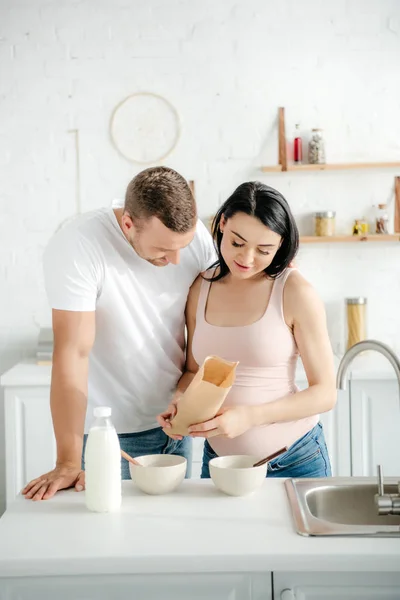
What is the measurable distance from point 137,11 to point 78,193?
2.90 feet

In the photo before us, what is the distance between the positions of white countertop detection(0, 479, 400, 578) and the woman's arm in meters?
0.24

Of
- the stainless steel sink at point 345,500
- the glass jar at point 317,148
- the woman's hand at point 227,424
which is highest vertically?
the glass jar at point 317,148

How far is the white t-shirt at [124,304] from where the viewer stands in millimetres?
1907

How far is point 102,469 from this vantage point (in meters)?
1.51

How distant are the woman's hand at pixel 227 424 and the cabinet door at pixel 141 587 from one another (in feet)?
1.12

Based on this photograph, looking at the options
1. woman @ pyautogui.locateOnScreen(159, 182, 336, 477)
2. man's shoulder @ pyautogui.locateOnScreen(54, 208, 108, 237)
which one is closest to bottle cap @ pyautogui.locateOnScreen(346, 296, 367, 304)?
woman @ pyautogui.locateOnScreen(159, 182, 336, 477)

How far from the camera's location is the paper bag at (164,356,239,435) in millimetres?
1551

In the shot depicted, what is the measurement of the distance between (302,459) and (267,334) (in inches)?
12.7

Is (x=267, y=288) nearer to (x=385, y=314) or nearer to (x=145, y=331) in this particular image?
(x=145, y=331)

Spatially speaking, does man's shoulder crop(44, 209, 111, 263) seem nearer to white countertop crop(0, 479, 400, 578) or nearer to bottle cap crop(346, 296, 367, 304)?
white countertop crop(0, 479, 400, 578)

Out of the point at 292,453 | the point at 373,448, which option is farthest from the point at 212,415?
the point at 373,448

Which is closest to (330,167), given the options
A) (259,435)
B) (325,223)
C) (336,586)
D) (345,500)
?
(325,223)

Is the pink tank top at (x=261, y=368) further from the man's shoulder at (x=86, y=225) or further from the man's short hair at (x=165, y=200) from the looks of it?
the man's shoulder at (x=86, y=225)

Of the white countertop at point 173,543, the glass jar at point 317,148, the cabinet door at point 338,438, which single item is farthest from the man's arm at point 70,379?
the glass jar at point 317,148
